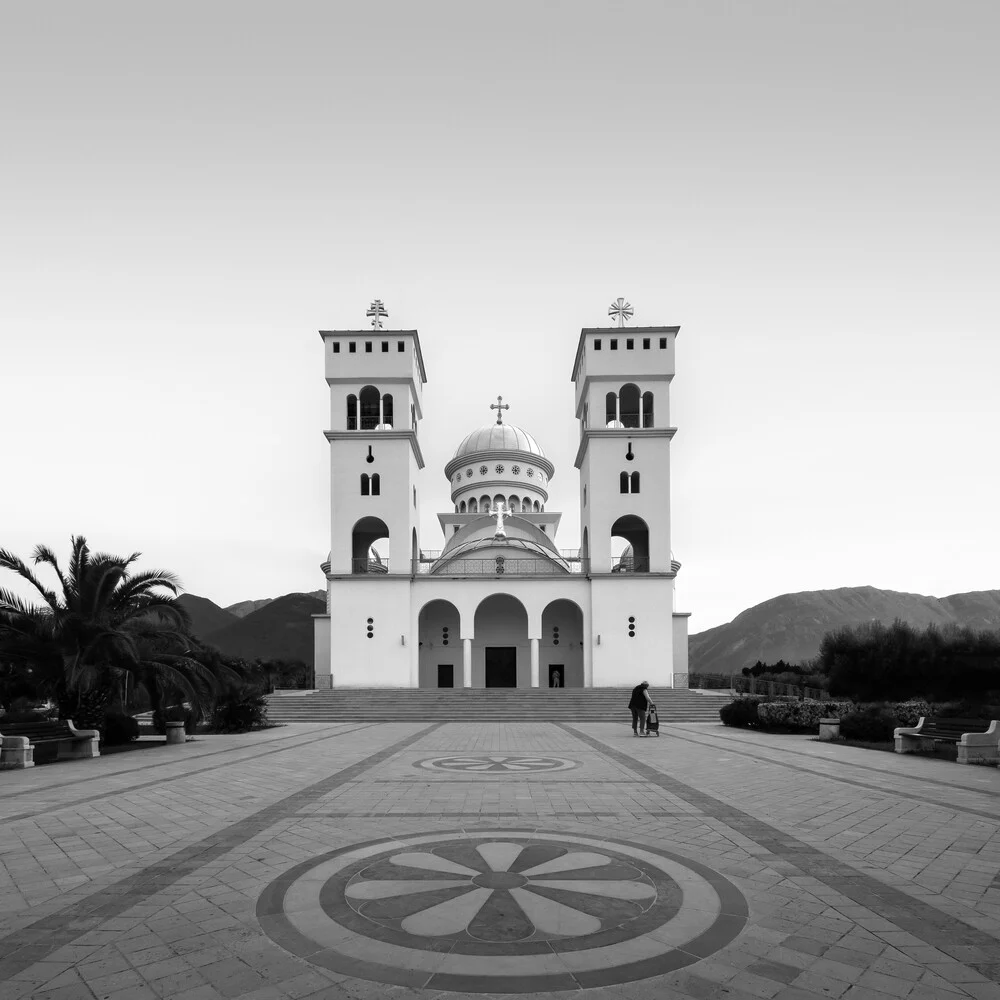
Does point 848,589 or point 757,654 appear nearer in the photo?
point 757,654

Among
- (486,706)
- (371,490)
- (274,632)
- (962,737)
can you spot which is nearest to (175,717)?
(486,706)

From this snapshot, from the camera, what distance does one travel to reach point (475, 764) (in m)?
12.6

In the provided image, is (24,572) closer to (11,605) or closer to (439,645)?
(11,605)

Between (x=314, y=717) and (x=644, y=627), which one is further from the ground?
(x=644, y=627)

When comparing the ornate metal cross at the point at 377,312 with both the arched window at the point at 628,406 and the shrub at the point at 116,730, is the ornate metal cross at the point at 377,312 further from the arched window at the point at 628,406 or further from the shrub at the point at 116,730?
the shrub at the point at 116,730

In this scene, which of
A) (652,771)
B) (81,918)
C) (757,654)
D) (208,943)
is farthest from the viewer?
(757,654)

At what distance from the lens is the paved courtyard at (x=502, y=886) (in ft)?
13.5

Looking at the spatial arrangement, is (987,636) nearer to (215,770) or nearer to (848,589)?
(215,770)

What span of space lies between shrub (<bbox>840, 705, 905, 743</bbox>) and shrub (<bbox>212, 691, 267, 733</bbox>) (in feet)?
46.1

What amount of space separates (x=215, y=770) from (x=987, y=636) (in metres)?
31.0

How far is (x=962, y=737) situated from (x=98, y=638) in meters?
15.1

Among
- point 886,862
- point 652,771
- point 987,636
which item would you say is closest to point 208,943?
point 886,862

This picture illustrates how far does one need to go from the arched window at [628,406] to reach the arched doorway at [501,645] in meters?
9.49

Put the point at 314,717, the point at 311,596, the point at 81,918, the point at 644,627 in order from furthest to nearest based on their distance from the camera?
1. the point at 311,596
2. the point at 644,627
3. the point at 314,717
4. the point at 81,918
